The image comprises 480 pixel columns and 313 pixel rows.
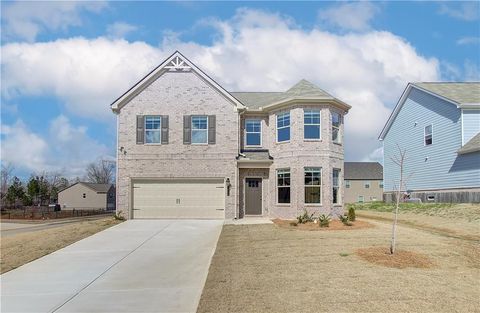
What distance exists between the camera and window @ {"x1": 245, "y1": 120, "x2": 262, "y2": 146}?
24.8 m

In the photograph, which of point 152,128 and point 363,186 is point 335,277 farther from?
point 363,186

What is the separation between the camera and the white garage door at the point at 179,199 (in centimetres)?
2388

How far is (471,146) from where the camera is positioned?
1014 inches

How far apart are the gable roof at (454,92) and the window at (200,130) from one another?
1487 centimetres

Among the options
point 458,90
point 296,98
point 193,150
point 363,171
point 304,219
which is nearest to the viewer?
point 304,219

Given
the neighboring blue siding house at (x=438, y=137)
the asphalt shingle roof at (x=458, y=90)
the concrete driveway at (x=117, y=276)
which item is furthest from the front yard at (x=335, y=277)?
the asphalt shingle roof at (x=458, y=90)

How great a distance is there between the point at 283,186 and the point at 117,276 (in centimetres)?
1288

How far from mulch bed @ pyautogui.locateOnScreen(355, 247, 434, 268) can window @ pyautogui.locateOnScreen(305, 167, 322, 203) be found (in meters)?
9.01

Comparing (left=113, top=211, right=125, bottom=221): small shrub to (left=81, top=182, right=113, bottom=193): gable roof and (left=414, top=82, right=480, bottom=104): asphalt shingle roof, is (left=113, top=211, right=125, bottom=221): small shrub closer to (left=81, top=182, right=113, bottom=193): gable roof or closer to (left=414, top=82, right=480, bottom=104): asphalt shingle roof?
(left=414, top=82, right=480, bottom=104): asphalt shingle roof

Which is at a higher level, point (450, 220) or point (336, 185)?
point (336, 185)

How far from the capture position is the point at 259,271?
10.9 m

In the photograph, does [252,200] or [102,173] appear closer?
[252,200]

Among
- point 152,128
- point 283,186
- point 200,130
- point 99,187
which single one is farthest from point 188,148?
point 99,187

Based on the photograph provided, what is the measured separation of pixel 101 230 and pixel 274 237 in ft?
26.5
